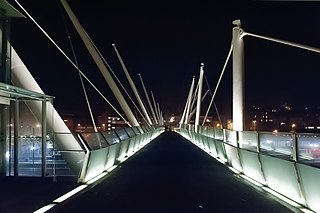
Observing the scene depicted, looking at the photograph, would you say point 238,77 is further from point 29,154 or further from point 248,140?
point 29,154

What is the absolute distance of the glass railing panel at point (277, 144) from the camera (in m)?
12.3

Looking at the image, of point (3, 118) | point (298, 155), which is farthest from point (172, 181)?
point (3, 118)

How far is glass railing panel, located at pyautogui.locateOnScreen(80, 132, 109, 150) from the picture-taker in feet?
53.0

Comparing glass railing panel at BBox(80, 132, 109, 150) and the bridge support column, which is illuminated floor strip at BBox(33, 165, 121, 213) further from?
the bridge support column

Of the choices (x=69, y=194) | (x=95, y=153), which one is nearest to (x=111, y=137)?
(x=95, y=153)

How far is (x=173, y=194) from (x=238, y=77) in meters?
15.5

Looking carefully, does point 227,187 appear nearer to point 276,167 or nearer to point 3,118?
point 276,167

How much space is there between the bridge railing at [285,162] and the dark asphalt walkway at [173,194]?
466 mm

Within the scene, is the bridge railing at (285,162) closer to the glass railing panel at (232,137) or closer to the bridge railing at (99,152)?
the glass railing panel at (232,137)

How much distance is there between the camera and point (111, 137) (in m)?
20.8

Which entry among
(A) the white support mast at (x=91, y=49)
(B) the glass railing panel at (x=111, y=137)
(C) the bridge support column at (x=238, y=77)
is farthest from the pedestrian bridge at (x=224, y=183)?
(A) the white support mast at (x=91, y=49)

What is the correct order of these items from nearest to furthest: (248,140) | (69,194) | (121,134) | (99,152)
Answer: (69,194), (99,152), (248,140), (121,134)

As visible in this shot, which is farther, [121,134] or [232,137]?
[121,134]

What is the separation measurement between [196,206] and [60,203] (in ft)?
9.68
